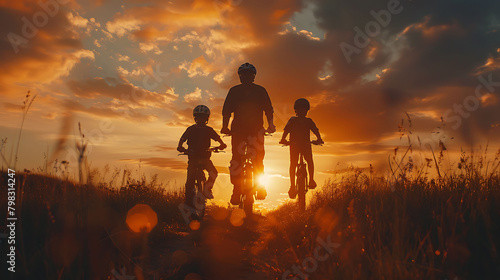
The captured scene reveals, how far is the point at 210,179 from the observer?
9.14 metres

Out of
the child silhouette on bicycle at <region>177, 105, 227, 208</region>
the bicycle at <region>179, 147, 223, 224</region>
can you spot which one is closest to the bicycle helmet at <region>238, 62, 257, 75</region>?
the child silhouette on bicycle at <region>177, 105, 227, 208</region>

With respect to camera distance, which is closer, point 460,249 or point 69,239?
point 460,249

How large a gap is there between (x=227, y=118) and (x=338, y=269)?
5.62 metres

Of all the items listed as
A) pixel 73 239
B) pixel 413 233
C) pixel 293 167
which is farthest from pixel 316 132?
pixel 73 239

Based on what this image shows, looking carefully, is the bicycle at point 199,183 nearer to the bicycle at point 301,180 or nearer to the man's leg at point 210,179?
the man's leg at point 210,179

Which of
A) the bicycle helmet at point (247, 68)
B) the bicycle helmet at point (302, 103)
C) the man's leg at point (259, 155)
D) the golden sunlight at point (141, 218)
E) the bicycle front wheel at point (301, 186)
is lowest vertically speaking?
the golden sunlight at point (141, 218)

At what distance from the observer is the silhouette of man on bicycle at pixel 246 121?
26.6ft

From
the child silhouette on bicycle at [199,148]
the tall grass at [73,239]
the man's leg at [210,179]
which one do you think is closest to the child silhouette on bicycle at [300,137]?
the child silhouette on bicycle at [199,148]

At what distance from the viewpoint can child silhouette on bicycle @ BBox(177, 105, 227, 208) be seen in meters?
8.87

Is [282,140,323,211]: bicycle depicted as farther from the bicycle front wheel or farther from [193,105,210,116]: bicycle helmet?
[193,105,210,116]: bicycle helmet

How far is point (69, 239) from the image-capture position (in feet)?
11.9

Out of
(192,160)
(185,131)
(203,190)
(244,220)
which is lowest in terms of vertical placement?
(244,220)

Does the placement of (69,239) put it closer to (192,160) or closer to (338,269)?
(338,269)

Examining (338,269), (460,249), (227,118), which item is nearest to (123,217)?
(227,118)
